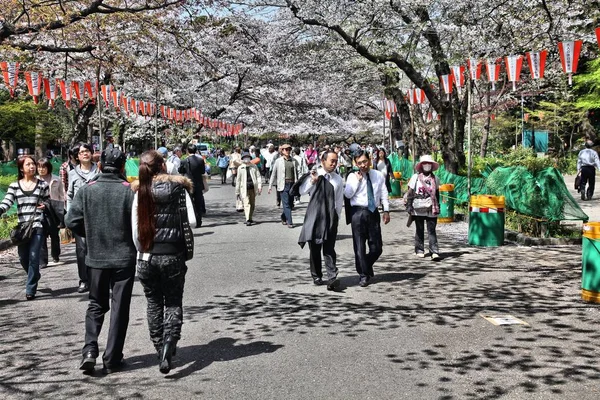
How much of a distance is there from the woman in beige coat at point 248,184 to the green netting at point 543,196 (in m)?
5.50

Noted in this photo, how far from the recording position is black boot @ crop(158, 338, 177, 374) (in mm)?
5070

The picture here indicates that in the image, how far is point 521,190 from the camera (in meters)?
13.1

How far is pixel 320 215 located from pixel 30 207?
356 centimetres

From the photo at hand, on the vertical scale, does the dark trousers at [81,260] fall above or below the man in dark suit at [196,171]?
below

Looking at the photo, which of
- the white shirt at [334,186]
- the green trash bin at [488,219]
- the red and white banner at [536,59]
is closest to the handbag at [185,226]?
the white shirt at [334,186]

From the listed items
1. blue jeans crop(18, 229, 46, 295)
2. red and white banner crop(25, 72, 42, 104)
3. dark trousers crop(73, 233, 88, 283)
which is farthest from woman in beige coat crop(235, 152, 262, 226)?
blue jeans crop(18, 229, 46, 295)

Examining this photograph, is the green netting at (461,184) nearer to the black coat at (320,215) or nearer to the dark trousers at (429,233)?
the dark trousers at (429,233)

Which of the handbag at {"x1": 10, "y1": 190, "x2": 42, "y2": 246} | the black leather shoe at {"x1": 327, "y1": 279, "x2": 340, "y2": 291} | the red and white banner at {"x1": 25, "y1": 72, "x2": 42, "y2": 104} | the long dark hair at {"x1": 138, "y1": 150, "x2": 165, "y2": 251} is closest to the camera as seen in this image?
the long dark hair at {"x1": 138, "y1": 150, "x2": 165, "y2": 251}

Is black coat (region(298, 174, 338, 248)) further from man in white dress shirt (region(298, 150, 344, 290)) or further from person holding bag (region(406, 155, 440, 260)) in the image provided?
person holding bag (region(406, 155, 440, 260))

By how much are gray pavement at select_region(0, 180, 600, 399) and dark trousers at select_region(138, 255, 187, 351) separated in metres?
0.32

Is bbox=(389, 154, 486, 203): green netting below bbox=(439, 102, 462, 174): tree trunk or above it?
below

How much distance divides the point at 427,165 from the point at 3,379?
7.12 m

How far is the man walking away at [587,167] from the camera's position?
61.9 ft

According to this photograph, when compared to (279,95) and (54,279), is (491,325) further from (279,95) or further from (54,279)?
(279,95)
